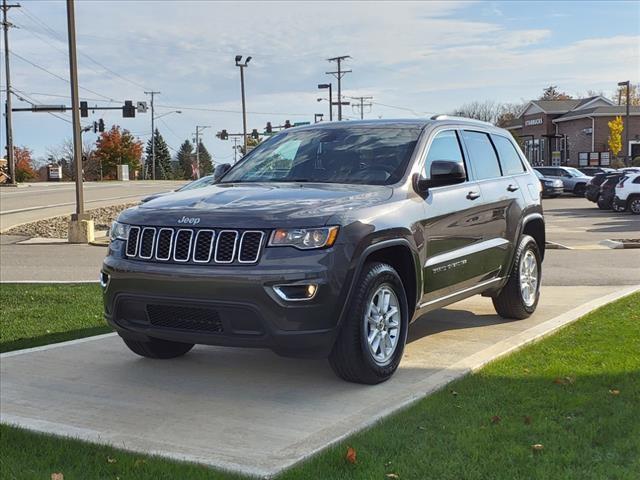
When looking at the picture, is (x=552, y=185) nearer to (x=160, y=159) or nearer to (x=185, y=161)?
(x=160, y=159)

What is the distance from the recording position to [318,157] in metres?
6.02

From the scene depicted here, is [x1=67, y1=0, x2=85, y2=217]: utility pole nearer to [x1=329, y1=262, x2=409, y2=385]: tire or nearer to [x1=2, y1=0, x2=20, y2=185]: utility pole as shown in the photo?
[x1=329, y1=262, x2=409, y2=385]: tire

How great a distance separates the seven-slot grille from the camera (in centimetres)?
461

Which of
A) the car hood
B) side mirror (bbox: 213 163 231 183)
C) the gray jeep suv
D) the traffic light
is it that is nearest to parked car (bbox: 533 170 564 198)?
the traffic light

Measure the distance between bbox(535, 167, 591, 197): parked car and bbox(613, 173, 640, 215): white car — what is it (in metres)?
12.3

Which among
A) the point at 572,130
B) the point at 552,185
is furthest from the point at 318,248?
the point at 572,130

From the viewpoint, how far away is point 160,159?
112688mm

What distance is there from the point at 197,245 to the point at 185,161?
144 meters

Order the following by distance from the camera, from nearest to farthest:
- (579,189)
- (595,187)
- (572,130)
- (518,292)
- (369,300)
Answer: (369,300) → (518,292) → (595,187) → (579,189) → (572,130)

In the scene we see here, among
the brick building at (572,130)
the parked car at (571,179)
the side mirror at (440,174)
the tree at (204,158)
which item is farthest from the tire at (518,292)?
the tree at (204,158)

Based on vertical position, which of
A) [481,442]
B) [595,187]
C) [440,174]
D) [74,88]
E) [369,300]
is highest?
[74,88]

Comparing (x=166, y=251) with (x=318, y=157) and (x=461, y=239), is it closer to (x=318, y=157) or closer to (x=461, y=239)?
(x=318, y=157)

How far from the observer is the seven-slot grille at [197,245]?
15.1ft

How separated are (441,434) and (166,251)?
2058 millimetres
